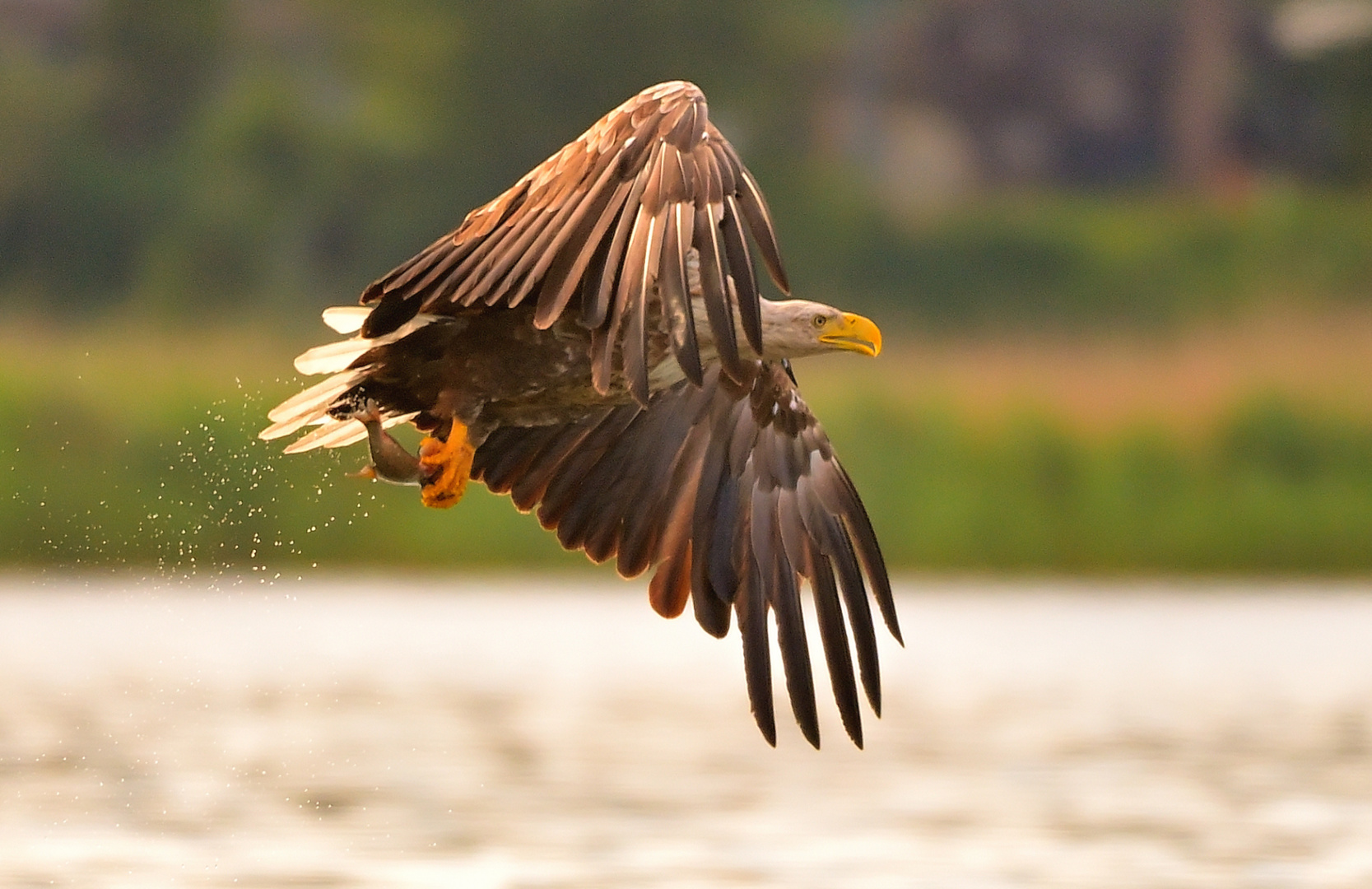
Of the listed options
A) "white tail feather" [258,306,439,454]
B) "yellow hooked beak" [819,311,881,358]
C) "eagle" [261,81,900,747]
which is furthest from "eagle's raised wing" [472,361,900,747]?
"white tail feather" [258,306,439,454]

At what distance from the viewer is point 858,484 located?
20.7m

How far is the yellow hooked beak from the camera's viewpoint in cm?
789

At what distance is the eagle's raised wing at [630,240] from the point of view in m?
6.64

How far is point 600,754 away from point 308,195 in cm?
1530

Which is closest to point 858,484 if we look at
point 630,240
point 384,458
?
point 384,458

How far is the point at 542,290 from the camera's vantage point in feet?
22.4

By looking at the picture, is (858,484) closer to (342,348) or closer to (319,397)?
(319,397)

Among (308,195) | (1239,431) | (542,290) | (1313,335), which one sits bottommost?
(542,290)

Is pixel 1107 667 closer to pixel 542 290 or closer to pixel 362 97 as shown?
pixel 542 290

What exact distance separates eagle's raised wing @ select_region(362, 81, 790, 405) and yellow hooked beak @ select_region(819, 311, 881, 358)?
79 centimetres

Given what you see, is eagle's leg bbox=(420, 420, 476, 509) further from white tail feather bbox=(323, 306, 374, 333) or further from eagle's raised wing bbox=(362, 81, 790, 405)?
eagle's raised wing bbox=(362, 81, 790, 405)

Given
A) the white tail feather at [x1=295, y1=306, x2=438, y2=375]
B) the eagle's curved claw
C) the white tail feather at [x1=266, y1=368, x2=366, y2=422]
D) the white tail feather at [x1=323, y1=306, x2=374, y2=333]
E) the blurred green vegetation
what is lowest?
the eagle's curved claw

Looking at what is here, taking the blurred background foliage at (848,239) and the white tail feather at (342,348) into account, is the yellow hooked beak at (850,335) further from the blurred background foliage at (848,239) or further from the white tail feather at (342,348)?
the blurred background foliage at (848,239)

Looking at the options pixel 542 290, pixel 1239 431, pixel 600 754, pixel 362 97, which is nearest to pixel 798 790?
pixel 600 754
